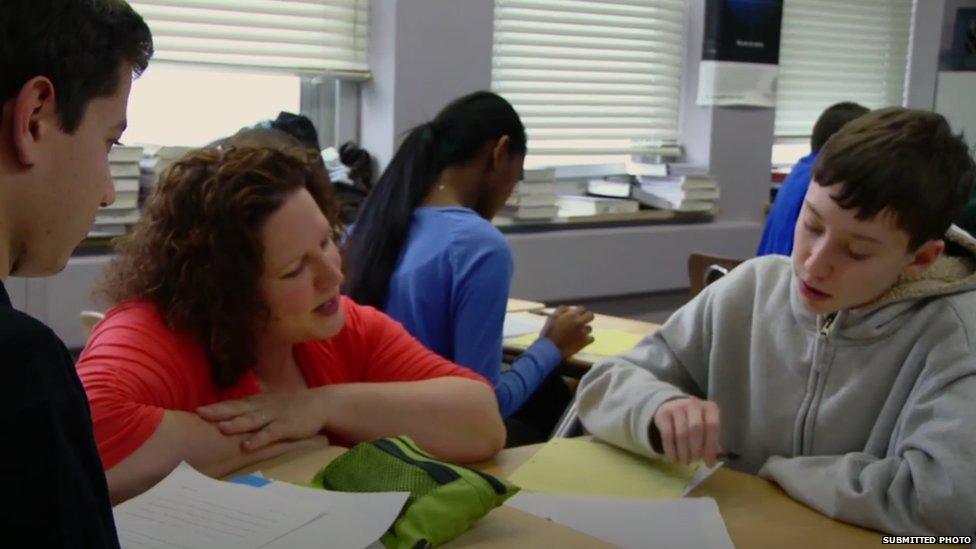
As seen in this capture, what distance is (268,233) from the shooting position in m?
1.56

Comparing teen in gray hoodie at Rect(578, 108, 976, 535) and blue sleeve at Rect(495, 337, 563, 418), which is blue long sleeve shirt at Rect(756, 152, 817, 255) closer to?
blue sleeve at Rect(495, 337, 563, 418)

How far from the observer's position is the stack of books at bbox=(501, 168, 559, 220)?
399cm

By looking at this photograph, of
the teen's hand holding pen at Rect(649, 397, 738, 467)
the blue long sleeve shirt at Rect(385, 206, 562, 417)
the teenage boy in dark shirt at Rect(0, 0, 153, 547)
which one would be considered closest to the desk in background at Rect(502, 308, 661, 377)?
the blue long sleeve shirt at Rect(385, 206, 562, 417)

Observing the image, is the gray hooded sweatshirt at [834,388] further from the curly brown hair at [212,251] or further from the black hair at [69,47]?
the black hair at [69,47]

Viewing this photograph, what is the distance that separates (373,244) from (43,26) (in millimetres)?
1662

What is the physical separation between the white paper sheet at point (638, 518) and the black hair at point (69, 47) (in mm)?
753

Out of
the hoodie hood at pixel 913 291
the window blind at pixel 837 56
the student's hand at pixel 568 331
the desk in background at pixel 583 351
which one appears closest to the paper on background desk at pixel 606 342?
the desk in background at pixel 583 351

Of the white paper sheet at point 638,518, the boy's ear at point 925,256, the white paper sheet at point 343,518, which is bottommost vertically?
the white paper sheet at point 638,518

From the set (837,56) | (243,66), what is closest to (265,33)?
(243,66)

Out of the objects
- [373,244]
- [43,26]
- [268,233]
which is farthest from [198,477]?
[373,244]

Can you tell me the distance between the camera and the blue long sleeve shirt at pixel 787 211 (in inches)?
140

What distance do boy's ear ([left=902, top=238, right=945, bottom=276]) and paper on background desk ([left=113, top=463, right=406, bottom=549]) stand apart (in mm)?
848

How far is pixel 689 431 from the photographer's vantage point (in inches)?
57.1

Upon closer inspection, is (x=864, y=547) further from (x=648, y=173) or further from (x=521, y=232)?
(x=648, y=173)
